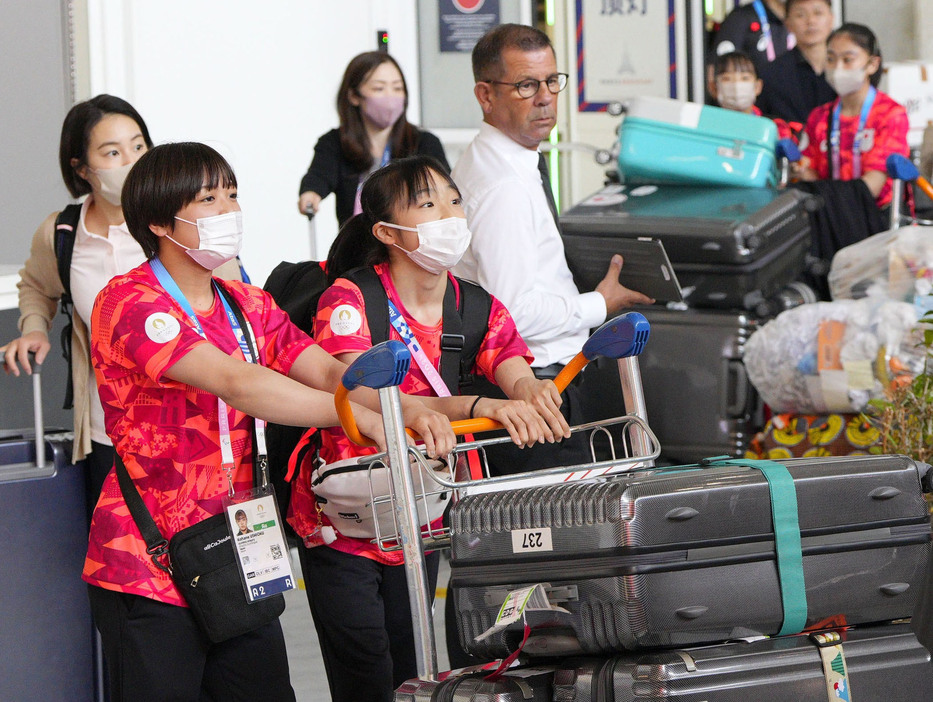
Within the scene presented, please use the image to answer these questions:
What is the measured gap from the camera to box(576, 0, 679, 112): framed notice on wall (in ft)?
28.5

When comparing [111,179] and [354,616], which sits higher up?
[111,179]

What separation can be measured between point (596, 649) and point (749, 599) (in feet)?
0.76

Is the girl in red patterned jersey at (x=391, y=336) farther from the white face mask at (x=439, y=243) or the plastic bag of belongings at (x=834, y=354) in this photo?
the plastic bag of belongings at (x=834, y=354)

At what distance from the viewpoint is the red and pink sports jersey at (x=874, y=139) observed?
552 cm

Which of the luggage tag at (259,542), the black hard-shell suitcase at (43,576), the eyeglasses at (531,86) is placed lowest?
the black hard-shell suitcase at (43,576)

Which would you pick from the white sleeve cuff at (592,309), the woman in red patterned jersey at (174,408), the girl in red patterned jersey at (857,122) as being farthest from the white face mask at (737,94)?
the woman in red patterned jersey at (174,408)

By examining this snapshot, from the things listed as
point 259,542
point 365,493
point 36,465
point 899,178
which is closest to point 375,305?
point 365,493

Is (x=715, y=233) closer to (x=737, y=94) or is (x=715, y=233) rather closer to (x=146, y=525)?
(x=737, y=94)

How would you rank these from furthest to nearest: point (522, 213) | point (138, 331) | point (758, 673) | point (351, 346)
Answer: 1. point (522, 213)
2. point (351, 346)
3. point (138, 331)
4. point (758, 673)

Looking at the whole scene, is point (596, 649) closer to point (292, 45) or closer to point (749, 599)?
point (749, 599)

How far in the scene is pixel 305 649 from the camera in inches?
165

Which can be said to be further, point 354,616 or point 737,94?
point 737,94

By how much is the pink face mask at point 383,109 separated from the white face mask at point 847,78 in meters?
2.05

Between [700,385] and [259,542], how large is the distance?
283 centimetres
